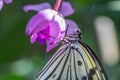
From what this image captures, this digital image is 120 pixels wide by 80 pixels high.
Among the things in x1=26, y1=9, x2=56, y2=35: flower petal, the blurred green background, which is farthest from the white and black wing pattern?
the blurred green background

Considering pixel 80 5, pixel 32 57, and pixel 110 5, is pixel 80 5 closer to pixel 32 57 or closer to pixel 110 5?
pixel 110 5

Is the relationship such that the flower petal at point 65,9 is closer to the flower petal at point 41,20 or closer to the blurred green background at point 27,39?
the flower petal at point 41,20

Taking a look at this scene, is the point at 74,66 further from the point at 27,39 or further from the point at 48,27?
the point at 27,39

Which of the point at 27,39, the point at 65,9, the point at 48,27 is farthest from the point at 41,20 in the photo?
the point at 27,39

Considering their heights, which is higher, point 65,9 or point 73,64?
point 65,9

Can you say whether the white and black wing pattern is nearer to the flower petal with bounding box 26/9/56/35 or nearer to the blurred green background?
the flower petal with bounding box 26/9/56/35

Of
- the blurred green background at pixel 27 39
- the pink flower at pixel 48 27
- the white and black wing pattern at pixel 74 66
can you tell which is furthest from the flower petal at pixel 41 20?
the blurred green background at pixel 27 39
